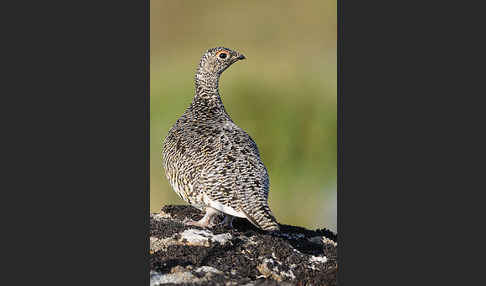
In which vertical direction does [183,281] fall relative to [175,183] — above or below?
below

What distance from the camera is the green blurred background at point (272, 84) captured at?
6.95 metres

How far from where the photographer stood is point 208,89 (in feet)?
24.5

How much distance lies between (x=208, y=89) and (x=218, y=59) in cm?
38

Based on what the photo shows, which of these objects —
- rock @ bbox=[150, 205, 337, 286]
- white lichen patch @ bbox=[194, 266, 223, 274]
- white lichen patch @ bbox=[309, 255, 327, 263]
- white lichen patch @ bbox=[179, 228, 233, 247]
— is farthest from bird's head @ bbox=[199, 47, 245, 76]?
white lichen patch @ bbox=[194, 266, 223, 274]

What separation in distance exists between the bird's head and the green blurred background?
0.25 feet

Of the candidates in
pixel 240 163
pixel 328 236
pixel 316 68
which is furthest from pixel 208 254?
pixel 316 68

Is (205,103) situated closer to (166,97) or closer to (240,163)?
(166,97)

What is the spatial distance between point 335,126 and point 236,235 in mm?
1745

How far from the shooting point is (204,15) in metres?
7.07

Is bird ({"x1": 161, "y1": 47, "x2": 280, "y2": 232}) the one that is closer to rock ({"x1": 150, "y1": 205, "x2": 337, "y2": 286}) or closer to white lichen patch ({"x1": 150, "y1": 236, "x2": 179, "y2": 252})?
rock ({"x1": 150, "y1": 205, "x2": 337, "y2": 286})

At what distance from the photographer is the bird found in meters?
6.26

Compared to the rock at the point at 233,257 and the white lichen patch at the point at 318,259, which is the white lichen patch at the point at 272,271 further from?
the white lichen patch at the point at 318,259

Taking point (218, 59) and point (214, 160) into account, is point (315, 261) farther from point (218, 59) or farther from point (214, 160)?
point (218, 59)

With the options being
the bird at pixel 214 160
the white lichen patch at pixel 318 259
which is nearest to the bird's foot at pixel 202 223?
the bird at pixel 214 160
